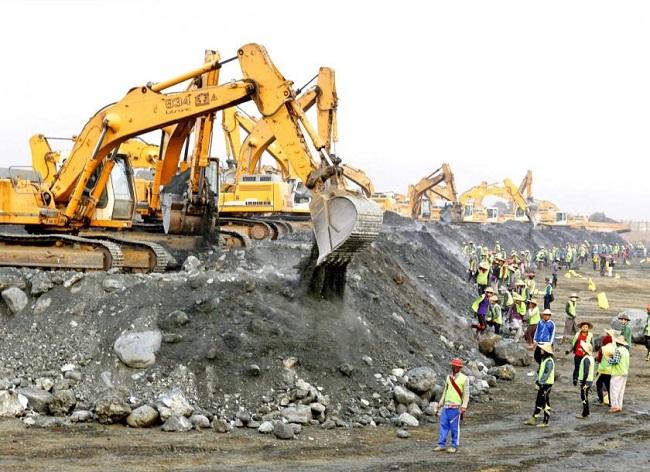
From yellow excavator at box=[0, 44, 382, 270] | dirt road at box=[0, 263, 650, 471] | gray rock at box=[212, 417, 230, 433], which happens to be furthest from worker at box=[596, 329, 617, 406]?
gray rock at box=[212, 417, 230, 433]

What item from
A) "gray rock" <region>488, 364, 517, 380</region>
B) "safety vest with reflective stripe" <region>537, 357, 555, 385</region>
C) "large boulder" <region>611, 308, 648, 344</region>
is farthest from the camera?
"large boulder" <region>611, 308, 648, 344</region>

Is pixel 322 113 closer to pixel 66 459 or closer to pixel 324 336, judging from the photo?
pixel 324 336

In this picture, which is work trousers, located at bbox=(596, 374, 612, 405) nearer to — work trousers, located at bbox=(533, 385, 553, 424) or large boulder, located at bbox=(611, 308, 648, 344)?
work trousers, located at bbox=(533, 385, 553, 424)

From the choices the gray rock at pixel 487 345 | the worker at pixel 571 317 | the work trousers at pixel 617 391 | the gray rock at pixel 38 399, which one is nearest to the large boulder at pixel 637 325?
the worker at pixel 571 317

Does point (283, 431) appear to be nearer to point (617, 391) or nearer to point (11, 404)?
point (11, 404)

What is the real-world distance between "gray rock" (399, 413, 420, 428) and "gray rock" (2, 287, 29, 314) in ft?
20.6

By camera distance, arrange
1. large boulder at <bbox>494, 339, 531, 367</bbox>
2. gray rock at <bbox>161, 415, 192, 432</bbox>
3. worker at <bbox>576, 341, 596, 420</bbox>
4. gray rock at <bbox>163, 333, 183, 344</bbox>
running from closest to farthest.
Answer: gray rock at <bbox>161, 415, 192, 432</bbox> < gray rock at <bbox>163, 333, 183, 344</bbox> < worker at <bbox>576, 341, 596, 420</bbox> < large boulder at <bbox>494, 339, 531, 367</bbox>

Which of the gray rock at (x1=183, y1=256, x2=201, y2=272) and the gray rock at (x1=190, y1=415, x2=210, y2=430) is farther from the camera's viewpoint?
the gray rock at (x1=183, y1=256, x2=201, y2=272)

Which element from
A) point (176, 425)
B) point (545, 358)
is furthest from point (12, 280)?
point (545, 358)

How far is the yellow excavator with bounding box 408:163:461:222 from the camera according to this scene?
56.3 meters

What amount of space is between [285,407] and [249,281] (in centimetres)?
268

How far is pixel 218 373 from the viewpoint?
1118cm

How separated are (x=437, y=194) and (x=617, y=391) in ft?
157

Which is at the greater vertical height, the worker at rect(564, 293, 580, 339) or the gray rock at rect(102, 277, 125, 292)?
the gray rock at rect(102, 277, 125, 292)
